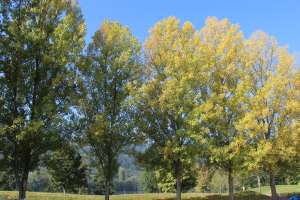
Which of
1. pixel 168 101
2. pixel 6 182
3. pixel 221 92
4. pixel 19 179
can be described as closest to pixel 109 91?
pixel 168 101

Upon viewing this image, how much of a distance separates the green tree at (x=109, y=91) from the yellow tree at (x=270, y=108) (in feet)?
22.0

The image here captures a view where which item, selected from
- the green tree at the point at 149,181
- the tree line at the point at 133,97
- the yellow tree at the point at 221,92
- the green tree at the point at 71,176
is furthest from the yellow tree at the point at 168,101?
the green tree at the point at 149,181

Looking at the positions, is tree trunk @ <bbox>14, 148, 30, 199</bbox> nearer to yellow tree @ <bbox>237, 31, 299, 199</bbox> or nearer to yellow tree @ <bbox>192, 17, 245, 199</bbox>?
yellow tree @ <bbox>192, 17, 245, 199</bbox>

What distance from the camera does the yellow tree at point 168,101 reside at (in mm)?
12320

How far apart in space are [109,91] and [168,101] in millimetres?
3473

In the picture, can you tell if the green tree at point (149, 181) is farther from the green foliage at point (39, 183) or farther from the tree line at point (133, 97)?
the tree line at point (133, 97)

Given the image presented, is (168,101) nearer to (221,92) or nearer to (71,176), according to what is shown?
(221,92)

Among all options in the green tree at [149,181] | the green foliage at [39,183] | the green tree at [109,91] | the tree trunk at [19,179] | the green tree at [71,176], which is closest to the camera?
the tree trunk at [19,179]

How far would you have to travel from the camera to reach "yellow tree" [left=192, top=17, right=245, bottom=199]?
42.0ft

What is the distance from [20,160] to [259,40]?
18.1 m

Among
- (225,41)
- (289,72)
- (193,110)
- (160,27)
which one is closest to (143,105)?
(193,110)

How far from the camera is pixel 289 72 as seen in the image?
52.8 ft

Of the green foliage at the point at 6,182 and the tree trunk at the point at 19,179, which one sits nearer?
the tree trunk at the point at 19,179

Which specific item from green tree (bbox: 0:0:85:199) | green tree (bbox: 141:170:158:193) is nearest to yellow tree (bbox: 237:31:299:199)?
green tree (bbox: 0:0:85:199)
